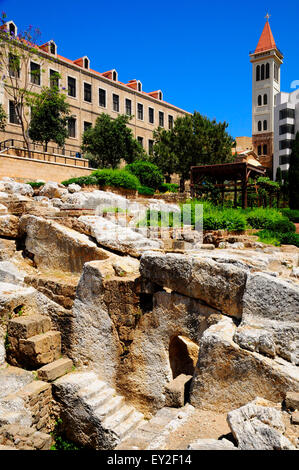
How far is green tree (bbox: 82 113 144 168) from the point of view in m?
28.9

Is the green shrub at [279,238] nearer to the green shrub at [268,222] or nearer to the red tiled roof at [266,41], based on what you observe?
the green shrub at [268,222]

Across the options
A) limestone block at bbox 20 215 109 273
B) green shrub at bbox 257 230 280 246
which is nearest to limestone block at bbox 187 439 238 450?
limestone block at bbox 20 215 109 273

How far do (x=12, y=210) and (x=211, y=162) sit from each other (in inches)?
814

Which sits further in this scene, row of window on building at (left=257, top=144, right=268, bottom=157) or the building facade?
row of window on building at (left=257, top=144, right=268, bottom=157)

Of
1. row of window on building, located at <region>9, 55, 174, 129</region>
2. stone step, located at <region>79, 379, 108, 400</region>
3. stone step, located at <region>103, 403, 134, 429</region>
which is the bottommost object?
stone step, located at <region>103, 403, 134, 429</region>

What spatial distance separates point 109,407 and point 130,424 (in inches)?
17.2

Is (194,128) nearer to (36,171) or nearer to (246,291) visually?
(36,171)

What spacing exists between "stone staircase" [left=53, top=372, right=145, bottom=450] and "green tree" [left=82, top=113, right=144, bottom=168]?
24.9 m

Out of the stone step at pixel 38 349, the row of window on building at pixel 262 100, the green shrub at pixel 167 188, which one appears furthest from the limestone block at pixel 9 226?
the row of window on building at pixel 262 100

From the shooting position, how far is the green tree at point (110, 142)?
28933 mm

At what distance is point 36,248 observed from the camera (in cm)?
839

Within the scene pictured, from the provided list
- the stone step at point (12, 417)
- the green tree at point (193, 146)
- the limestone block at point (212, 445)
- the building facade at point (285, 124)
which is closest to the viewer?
the limestone block at point (212, 445)

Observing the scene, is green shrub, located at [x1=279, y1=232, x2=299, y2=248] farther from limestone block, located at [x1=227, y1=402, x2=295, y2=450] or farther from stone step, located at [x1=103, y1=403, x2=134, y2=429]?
limestone block, located at [x1=227, y1=402, x2=295, y2=450]

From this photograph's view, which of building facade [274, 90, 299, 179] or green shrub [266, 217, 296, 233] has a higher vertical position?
building facade [274, 90, 299, 179]
